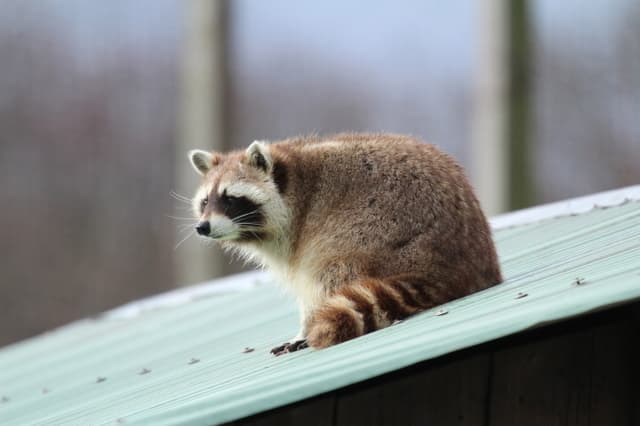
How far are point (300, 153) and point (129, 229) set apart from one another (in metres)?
19.1

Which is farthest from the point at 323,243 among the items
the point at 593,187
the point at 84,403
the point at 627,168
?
the point at 593,187

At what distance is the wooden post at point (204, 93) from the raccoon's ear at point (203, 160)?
20.7 feet

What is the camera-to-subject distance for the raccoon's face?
550 centimetres

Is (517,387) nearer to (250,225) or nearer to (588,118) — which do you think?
(250,225)

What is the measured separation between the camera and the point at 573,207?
22.2 ft

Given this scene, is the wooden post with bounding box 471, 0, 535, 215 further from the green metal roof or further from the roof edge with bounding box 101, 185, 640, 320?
the green metal roof

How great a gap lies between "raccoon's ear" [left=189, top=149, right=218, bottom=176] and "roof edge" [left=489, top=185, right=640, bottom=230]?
1.98 metres

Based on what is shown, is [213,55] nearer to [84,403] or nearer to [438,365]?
[84,403]

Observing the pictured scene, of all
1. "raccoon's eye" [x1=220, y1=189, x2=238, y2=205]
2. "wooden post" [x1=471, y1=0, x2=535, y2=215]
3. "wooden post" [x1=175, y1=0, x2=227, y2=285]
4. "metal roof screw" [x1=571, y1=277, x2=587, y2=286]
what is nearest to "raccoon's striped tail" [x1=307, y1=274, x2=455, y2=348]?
"metal roof screw" [x1=571, y1=277, x2=587, y2=286]

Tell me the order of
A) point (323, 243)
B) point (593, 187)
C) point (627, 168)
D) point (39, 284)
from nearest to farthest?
point (323, 243) < point (627, 168) < point (593, 187) < point (39, 284)

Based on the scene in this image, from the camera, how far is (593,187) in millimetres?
18641

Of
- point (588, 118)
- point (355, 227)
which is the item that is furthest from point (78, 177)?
point (355, 227)

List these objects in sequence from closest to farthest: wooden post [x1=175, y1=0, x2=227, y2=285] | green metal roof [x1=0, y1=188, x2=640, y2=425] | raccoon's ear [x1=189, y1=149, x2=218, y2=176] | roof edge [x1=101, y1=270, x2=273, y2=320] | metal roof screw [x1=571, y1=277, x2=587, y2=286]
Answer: green metal roof [x1=0, y1=188, x2=640, y2=425] → metal roof screw [x1=571, y1=277, x2=587, y2=286] → raccoon's ear [x1=189, y1=149, x2=218, y2=176] → roof edge [x1=101, y1=270, x2=273, y2=320] → wooden post [x1=175, y1=0, x2=227, y2=285]

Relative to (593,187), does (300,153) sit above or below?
below
